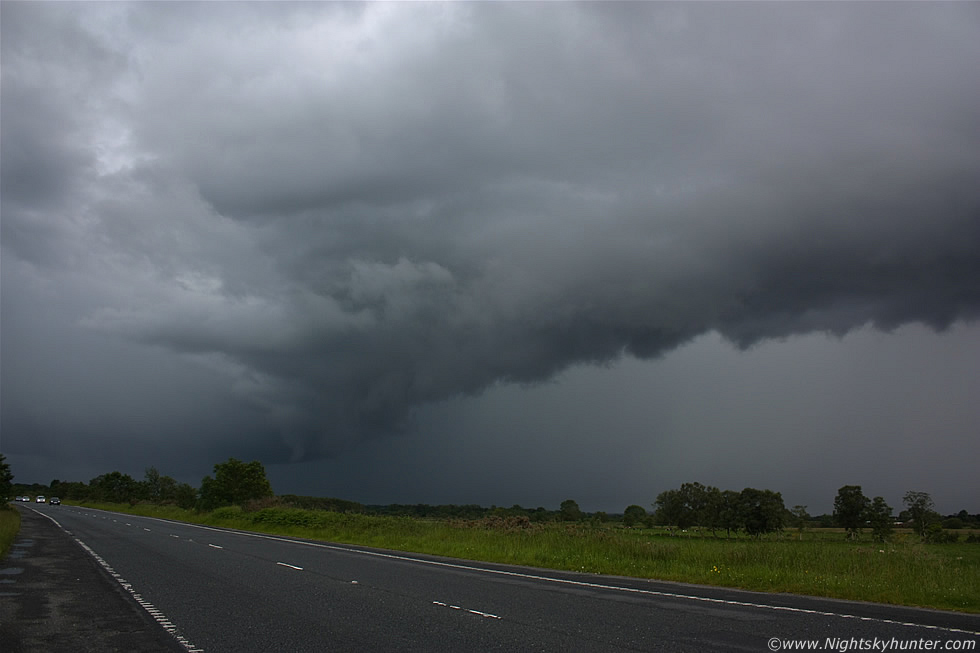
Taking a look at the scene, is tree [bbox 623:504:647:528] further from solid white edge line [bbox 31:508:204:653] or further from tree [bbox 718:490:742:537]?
solid white edge line [bbox 31:508:204:653]

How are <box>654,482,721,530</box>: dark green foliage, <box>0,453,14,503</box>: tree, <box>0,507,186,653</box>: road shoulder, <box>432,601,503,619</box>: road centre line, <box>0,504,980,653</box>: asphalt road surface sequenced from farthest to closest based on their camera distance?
<box>654,482,721,530</box>: dark green foliage < <box>0,453,14,503</box>: tree < <box>432,601,503,619</box>: road centre line < <box>0,507,186,653</box>: road shoulder < <box>0,504,980,653</box>: asphalt road surface

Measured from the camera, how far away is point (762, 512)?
122 meters

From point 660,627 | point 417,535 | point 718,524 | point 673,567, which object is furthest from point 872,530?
point 660,627

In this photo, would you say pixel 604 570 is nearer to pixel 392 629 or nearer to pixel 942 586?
pixel 942 586

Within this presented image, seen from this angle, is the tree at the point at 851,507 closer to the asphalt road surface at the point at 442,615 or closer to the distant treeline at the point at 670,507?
the distant treeline at the point at 670,507

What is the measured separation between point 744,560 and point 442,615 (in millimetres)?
14269

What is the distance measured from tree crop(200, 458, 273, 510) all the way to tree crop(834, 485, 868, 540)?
311ft

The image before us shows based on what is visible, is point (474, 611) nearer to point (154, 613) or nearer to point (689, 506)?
point (154, 613)

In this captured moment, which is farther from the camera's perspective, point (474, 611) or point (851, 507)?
point (851, 507)

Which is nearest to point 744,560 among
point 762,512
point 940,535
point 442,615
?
point 442,615

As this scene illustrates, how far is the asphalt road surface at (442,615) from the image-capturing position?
11156 millimetres

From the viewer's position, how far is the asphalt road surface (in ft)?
36.6

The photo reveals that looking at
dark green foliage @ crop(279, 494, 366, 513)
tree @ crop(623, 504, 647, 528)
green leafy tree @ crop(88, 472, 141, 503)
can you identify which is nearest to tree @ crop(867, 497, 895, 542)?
tree @ crop(623, 504, 647, 528)

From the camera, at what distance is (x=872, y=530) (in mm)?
114625
